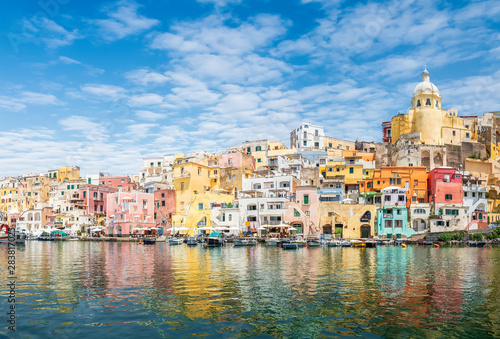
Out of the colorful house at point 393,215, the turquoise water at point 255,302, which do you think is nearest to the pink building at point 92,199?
the colorful house at point 393,215

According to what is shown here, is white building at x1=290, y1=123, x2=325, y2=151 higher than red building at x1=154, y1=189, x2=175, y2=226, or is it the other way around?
white building at x1=290, y1=123, x2=325, y2=151

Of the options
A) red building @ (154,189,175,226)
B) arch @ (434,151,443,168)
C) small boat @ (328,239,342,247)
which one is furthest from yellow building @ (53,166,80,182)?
arch @ (434,151,443,168)

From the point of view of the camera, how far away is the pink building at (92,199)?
282 feet

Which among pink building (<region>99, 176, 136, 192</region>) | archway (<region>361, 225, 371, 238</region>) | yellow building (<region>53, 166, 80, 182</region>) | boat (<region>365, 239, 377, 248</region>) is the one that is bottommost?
boat (<region>365, 239, 377, 248</region>)

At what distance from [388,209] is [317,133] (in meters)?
38.9

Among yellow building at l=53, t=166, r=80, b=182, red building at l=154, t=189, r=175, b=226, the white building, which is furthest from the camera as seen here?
yellow building at l=53, t=166, r=80, b=182

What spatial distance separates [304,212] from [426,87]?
4229cm

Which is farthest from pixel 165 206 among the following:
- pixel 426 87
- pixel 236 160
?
pixel 426 87

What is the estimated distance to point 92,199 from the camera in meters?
86.6

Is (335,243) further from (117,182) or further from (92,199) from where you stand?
(117,182)

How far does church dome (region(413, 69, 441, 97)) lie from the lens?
283ft

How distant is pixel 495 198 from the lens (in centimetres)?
7125

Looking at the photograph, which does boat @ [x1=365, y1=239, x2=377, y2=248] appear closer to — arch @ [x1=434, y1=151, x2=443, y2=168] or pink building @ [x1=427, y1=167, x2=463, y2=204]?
pink building @ [x1=427, y1=167, x2=463, y2=204]

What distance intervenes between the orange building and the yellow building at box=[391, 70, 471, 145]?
576 inches
